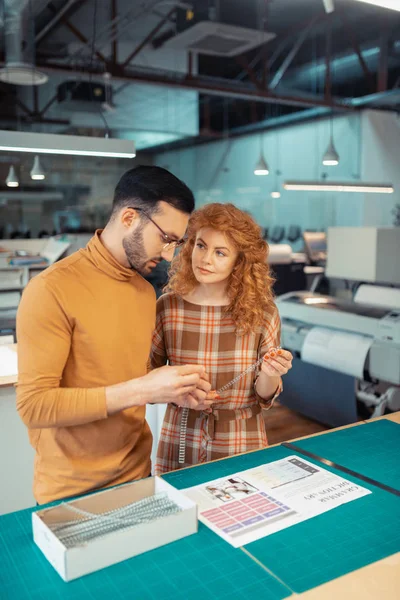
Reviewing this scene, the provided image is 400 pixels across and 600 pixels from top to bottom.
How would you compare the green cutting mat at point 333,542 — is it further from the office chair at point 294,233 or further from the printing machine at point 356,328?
the office chair at point 294,233

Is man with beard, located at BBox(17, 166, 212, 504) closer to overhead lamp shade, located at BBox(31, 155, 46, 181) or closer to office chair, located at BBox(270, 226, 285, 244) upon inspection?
overhead lamp shade, located at BBox(31, 155, 46, 181)

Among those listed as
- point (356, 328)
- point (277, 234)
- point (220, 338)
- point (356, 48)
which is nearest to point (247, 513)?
point (220, 338)

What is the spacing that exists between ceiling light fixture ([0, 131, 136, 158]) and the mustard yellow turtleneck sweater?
65.2 inches

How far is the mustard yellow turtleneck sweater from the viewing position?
143 centimetres

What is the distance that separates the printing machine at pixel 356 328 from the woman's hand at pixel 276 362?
245cm

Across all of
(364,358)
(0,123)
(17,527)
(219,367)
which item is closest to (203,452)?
(219,367)

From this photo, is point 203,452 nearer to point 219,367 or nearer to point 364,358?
point 219,367

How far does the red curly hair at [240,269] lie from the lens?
6.82 ft

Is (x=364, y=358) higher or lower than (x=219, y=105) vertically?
lower

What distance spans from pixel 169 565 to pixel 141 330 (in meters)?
0.68

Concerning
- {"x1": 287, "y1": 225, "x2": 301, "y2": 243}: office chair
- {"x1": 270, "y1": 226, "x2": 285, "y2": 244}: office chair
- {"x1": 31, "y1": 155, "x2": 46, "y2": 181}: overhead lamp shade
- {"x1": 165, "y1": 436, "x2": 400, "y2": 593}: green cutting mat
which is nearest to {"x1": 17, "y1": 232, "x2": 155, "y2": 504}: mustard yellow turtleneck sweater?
{"x1": 165, "y1": 436, "x2": 400, "y2": 593}: green cutting mat

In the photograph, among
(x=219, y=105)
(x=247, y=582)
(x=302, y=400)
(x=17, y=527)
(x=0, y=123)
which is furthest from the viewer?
(x=219, y=105)

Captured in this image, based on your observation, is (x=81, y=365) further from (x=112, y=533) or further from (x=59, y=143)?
(x=59, y=143)

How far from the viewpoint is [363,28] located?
8898mm
